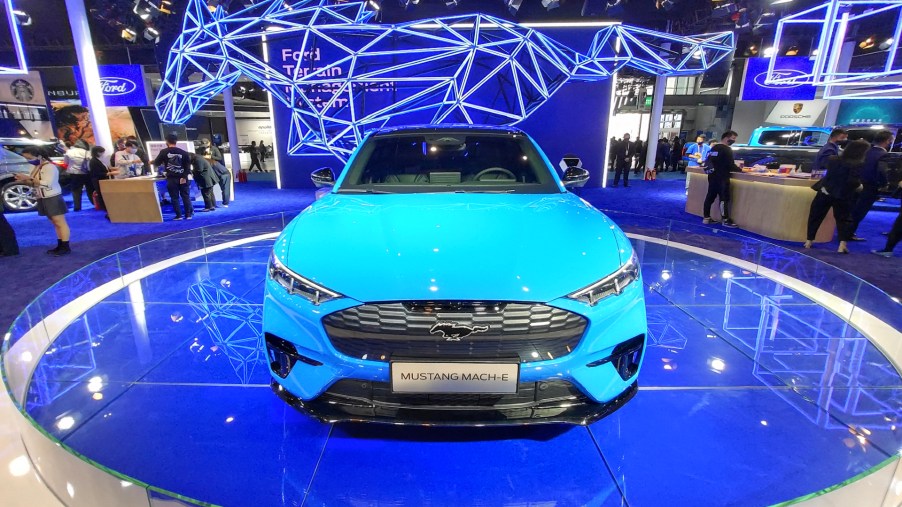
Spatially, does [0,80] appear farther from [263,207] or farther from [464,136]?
[464,136]

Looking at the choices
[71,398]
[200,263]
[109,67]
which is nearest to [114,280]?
[200,263]

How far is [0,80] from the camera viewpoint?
42.0 feet

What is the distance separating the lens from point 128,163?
795 cm

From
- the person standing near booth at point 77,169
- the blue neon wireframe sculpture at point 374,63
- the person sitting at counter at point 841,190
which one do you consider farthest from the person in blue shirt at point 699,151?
the person standing near booth at point 77,169

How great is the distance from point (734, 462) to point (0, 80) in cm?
1914

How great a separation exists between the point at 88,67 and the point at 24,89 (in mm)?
7501

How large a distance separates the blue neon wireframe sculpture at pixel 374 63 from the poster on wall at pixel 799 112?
389 inches

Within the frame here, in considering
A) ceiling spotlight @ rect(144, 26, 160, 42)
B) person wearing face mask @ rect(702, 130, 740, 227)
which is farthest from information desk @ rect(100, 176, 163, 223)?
person wearing face mask @ rect(702, 130, 740, 227)

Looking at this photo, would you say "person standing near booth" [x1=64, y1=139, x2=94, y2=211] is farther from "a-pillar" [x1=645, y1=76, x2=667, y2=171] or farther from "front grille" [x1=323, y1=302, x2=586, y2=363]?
"a-pillar" [x1=645, y1=76, x2=667, y2=171]

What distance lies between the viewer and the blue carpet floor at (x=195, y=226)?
13.5 ft

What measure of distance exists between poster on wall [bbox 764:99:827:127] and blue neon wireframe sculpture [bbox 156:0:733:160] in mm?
9890

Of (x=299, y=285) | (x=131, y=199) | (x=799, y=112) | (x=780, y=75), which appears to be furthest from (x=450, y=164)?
(x=799, y=112)

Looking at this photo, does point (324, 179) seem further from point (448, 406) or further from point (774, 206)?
point (774, 206)

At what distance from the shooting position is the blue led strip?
7578 millimetres
